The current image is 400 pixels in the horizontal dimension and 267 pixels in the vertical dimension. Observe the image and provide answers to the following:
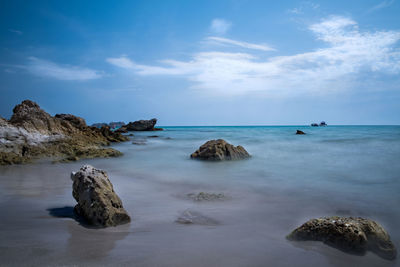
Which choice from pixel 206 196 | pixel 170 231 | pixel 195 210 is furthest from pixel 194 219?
pixel 206 196

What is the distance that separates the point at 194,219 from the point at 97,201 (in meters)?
1.37

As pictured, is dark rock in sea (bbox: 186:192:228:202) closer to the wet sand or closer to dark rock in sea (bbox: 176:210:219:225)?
the wet sand

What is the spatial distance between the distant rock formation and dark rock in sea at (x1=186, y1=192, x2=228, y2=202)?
255 inches

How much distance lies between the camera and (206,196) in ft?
15.8

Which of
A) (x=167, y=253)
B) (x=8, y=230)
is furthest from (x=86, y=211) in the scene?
(x=167, y=253)

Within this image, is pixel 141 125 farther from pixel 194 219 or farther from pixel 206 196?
pixel 194 219

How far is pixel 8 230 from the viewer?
287 centimetres

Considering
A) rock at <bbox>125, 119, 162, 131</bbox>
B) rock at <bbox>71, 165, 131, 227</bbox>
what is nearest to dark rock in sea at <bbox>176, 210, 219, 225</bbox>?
rock at <bbox>71, 165, 131, 227</bbox>

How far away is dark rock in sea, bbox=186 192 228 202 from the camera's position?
4687 millimetres

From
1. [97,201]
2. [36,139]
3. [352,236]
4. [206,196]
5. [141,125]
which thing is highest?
[141,125]

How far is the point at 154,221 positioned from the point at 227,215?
1.13 meters

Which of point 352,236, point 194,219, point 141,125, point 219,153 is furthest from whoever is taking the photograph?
point 141,125

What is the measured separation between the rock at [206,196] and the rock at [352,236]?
201 centimetres

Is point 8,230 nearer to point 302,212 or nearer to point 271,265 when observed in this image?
point 271,265
